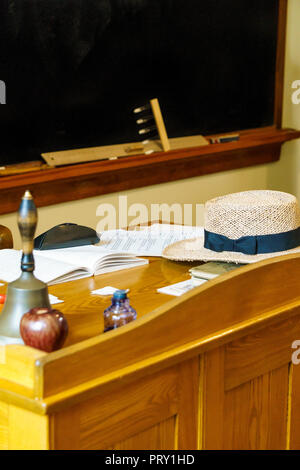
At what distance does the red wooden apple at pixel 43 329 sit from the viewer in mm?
1176

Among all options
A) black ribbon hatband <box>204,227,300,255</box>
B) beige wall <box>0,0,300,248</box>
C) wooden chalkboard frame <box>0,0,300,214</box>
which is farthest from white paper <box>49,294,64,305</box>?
beige wall <box>0,0,300,248</box>

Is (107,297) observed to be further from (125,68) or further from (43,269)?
(125,68)

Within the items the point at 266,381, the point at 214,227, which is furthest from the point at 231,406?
the point at 214,227

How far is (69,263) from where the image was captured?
1858 mm

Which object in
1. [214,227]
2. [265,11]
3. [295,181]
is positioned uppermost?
[265,11]

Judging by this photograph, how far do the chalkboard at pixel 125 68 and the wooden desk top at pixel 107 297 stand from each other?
1.55m

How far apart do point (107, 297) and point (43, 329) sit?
0.47 meters

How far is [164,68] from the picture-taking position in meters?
3.90

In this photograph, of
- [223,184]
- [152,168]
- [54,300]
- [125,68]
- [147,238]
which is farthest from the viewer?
[223,184]

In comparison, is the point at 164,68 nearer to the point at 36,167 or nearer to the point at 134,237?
the point at 36,167

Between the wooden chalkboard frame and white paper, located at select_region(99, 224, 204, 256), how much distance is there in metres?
1.04

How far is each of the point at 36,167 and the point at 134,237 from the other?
126 cm
